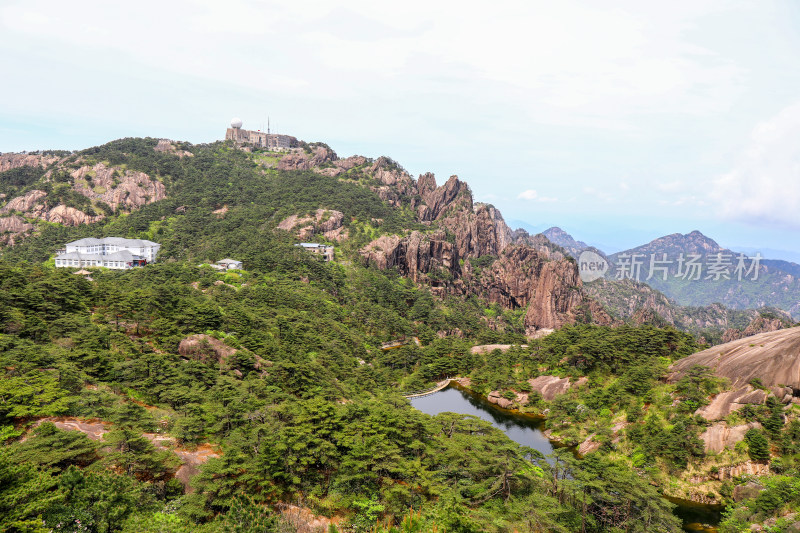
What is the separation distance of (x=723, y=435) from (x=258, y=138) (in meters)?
193

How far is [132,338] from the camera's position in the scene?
124 ft

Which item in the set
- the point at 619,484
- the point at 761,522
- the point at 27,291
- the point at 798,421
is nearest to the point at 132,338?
the point at 27,291

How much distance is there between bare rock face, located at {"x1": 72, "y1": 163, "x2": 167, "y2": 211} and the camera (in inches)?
4483

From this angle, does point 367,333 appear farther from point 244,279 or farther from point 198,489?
point 198,489

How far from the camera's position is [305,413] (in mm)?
26484

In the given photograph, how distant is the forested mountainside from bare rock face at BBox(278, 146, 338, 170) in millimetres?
70537

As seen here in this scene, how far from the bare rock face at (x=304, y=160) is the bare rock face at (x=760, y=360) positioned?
143015 mm

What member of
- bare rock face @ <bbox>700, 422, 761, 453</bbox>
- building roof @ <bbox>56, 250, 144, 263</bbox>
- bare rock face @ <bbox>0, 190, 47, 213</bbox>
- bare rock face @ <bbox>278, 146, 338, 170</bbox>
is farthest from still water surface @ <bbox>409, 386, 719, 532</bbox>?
bare rock face @ <bbox>278, 146, 338, 170</bbox>

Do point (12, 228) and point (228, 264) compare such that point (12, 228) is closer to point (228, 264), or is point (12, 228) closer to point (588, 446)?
point (228, 264)

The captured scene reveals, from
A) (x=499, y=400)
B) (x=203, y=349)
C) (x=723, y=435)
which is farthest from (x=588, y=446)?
(x=203, y=349)

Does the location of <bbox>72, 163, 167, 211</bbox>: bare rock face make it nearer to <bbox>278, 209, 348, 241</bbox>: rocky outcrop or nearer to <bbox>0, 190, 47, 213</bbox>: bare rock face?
<bbox>0, 190, 47, 213</bbox>: bare rock face

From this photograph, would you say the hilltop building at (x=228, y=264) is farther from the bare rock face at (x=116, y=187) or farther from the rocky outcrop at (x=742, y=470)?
the rocky outcrop at (x=742, y=470)

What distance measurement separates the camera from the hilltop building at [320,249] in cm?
9781

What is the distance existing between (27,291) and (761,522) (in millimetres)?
62592
